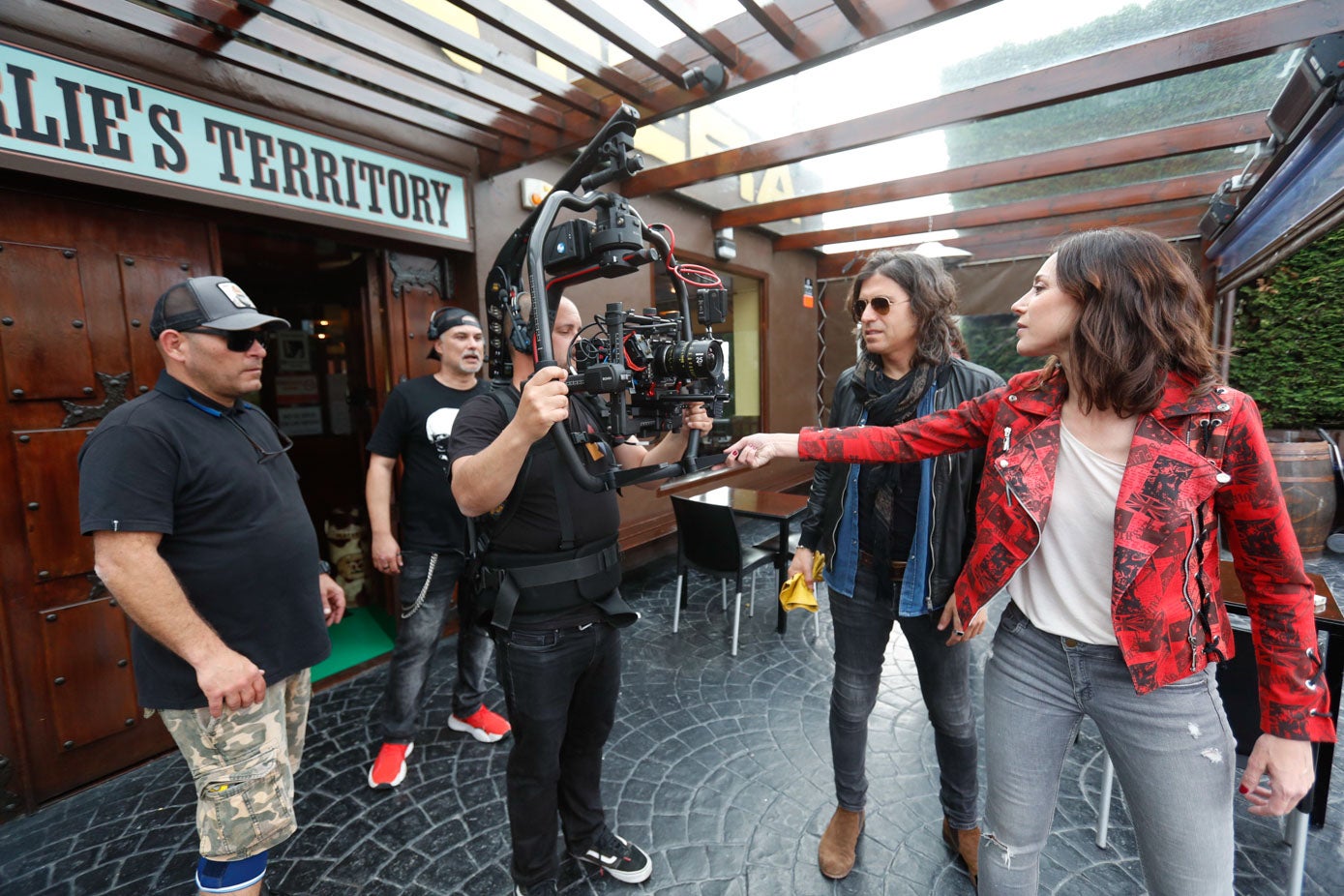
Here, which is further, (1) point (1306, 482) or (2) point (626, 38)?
(1) point (1306, 482)

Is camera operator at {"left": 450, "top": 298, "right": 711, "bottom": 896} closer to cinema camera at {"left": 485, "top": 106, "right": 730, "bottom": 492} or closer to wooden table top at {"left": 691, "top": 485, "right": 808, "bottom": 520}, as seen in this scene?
cinema camera at {"left": 485, "top": 106, "right": 730, "bottom": 492}

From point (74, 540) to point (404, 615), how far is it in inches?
63.5

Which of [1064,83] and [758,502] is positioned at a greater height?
[1064,83]

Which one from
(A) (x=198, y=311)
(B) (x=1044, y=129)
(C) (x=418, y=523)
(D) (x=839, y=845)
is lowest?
(D) (x=839, y=845)

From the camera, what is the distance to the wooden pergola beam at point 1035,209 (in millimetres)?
5480

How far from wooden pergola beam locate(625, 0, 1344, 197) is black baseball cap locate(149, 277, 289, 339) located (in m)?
3.69

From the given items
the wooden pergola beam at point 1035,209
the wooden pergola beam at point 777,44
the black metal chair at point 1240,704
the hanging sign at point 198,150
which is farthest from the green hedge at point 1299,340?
the hanging sign at point 198,150

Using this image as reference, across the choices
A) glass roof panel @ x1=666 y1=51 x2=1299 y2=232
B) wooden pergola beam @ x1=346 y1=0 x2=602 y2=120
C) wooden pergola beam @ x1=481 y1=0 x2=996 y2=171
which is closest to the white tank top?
wooden pergola beam @ x1=481 y1=0 x2=996 y2=171

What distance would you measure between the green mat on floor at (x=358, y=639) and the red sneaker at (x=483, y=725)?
122 centimetres

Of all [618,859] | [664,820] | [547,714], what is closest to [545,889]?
[618,859]

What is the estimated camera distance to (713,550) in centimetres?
418

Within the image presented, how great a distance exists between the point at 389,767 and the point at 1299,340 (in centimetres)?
959

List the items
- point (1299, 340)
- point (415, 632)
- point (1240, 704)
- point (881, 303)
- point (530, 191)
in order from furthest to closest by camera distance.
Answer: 1. point (1299, 340)
2. point (530, 191)
3. point (415, 632)
4. point (1240, 704)
5. point (881, 303)

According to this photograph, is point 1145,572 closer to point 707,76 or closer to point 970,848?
point 970,848
